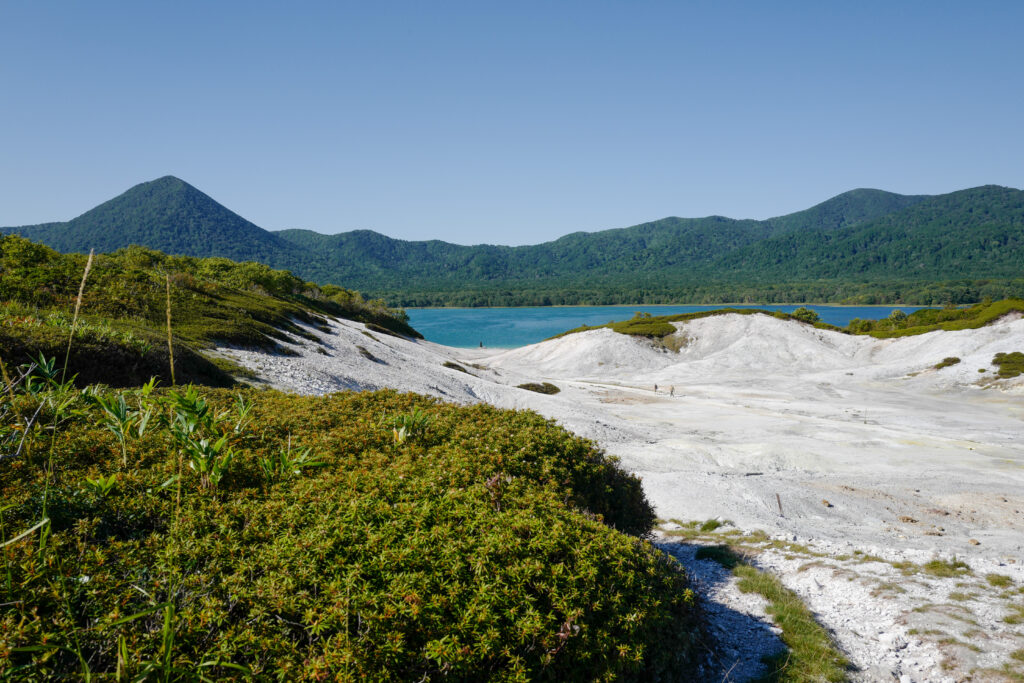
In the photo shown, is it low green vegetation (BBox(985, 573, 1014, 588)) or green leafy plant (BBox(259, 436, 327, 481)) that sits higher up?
green leafy plant (BBox(259, 436, 327, 481))

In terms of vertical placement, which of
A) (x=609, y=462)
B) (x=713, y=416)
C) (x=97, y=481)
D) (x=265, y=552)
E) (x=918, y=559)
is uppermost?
(x=97, y=481)

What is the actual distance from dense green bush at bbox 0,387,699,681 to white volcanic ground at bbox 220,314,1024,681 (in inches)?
107

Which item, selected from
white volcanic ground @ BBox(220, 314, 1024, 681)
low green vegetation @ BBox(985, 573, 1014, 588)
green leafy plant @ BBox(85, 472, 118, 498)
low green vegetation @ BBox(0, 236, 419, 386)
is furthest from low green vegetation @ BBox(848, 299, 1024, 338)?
green leafy plant @ BBox(85, 472, 118, 498)

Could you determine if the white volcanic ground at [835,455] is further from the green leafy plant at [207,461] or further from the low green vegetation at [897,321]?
the green leafy plant at [207,461]

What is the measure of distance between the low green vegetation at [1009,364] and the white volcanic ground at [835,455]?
113 cm

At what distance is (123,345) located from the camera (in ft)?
49.0

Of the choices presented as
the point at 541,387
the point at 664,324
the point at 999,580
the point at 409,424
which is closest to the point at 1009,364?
the point at 664,324

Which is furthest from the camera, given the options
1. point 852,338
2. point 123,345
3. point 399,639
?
point 852,338

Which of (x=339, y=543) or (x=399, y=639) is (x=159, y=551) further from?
(x=399, y=639)

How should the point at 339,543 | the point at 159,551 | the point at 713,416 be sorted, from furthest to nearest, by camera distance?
the point at 713,416, the point at 339,543, the point at 159,551

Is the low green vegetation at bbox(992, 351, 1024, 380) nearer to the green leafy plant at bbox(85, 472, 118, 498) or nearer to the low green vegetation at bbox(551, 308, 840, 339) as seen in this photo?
the low green vegetation at bbox(551, 308, 840, 339)

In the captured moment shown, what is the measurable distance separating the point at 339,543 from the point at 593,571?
97.8 inches

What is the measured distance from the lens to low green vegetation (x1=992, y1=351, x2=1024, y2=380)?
154 ft

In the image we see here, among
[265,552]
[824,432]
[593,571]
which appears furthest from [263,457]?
[824,432]
